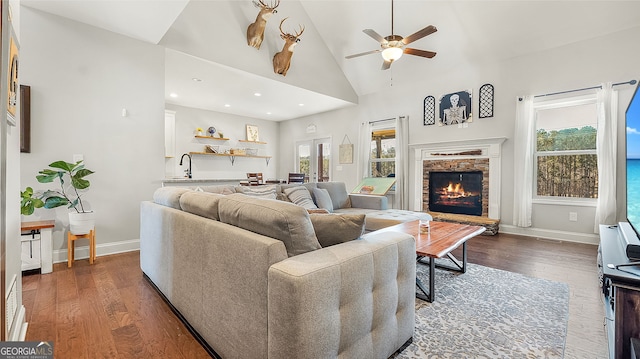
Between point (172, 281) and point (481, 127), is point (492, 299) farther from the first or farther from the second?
point (481, 127)

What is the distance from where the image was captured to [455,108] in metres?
4.93

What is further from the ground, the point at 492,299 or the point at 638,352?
the point at 638,352

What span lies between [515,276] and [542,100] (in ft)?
9.75

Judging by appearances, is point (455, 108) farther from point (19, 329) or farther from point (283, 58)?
point (19, 329)

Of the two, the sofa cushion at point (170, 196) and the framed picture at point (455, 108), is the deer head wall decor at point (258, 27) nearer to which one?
the sofa cushion at point (170, 196)

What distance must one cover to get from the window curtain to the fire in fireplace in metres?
1.41

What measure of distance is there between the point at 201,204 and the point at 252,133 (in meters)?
6.05

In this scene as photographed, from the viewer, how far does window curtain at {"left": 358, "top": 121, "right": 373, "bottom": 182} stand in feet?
20.1

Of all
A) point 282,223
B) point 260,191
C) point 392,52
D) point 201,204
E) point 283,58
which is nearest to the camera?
point 282,223

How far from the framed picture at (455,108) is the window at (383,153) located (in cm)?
108

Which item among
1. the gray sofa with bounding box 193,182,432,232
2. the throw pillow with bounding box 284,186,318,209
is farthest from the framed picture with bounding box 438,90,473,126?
the throw pillow with bounding box 284,186,318,209

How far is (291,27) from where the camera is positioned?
16.7 ft

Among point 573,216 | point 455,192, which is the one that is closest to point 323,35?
point 455,192

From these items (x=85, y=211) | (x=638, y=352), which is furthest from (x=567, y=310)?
(x=85, y=211)
